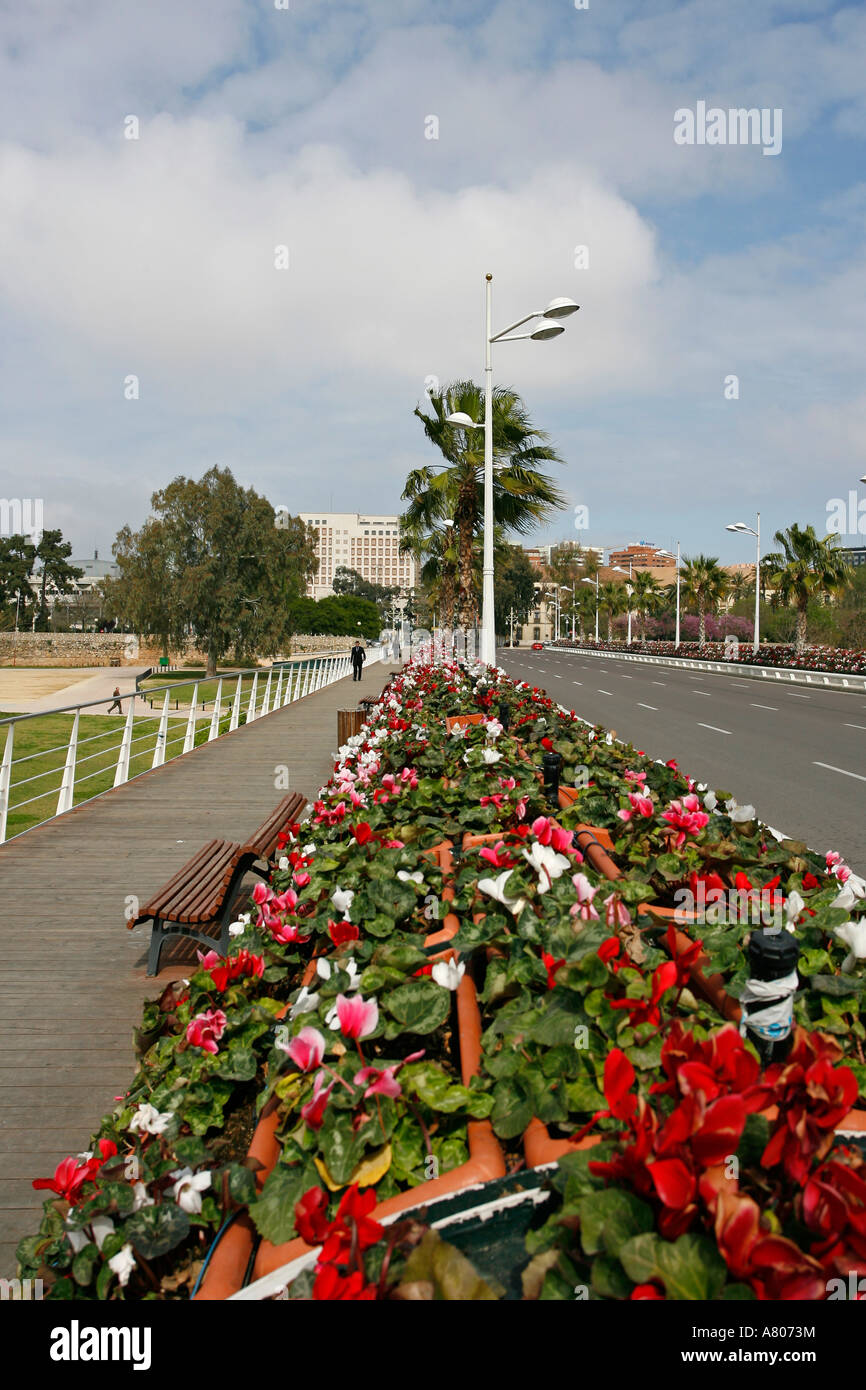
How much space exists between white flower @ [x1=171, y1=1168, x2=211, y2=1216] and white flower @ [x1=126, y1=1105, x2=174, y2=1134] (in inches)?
10.2

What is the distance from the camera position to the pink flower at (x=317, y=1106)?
150 centimetres

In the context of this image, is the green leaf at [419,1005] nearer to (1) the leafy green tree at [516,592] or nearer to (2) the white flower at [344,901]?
(2) the white flower at [344,901]

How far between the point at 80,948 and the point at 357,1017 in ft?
12.7

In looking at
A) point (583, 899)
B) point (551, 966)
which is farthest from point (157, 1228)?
point (583, 899)

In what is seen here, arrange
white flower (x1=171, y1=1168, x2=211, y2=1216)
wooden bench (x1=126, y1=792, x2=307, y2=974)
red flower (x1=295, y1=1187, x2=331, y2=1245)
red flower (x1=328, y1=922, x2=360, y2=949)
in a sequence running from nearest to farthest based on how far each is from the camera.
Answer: red flower (x1=295, y1=1187, x2=331, y2=1245), white flower (x1=171, y1=1168, x2=211, y2=1216), red flower (x1=328, y1=922, x2=360, y2=949), wooden bench (x1=126, y1=792, x2=307, y2=974)

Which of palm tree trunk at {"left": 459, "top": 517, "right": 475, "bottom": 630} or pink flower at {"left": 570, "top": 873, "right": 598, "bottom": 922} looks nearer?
pink flower at {"left": 570, "top": 873, "right": 598, "bottom": 922}

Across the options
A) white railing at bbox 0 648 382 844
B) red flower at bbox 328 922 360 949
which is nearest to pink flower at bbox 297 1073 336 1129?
red flower at bbox 328 922 360 949

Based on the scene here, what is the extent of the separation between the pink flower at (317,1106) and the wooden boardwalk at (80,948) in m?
1.56

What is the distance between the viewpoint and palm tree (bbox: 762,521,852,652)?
127 ft

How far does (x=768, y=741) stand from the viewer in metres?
15.3

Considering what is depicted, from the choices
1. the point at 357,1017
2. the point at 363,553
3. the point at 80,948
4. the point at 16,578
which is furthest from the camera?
the point at 363,553

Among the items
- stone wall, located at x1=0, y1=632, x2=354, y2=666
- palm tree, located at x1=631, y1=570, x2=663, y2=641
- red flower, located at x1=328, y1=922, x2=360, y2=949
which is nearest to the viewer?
red flower, located at x1=328, y1=922, x2=360, y2=949

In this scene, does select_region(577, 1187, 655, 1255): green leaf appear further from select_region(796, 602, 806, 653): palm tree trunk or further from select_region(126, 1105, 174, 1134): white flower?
select_region(796, 602, 806, 653): palm tree trunk

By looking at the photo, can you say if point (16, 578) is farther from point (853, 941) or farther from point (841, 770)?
point (853, 941)
